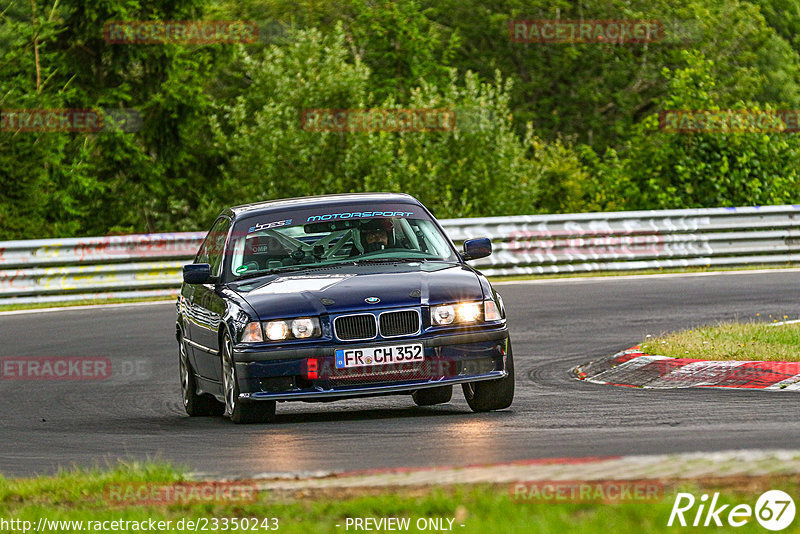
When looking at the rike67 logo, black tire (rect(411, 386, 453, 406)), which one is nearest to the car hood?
black tire (rect(411, 386, 453, 406))

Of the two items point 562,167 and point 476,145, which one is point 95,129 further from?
point 562,167

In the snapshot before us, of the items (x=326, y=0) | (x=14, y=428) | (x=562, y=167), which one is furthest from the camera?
(x=326, y=0)

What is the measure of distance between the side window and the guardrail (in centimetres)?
1085

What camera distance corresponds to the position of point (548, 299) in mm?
19750

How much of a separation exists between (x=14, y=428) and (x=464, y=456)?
15.3 feet

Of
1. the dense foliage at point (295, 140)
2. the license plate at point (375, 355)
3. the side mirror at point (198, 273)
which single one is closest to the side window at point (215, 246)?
the side mirror at point (198, 273)

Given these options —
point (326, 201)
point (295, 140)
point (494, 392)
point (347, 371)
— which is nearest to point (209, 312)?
point (326, 201)

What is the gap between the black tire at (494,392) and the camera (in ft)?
33.2

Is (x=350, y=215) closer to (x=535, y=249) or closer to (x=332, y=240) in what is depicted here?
(x=332, y=240)

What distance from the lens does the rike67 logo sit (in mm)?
5090

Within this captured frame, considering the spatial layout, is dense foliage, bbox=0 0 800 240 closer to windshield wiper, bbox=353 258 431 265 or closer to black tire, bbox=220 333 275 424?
windshield wiper, bbox=353 258 431 265

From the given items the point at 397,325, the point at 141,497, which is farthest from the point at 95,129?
the point at 141,497

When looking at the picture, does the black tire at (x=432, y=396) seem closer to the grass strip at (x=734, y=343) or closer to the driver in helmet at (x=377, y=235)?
the driver in helmet at (x=377, y=235)

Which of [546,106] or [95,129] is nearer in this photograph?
[95,129]
